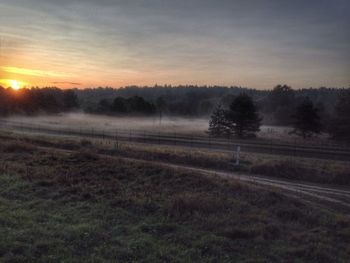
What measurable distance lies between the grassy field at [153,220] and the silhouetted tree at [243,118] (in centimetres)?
4261

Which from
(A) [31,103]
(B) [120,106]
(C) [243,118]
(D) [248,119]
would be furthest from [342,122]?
(A) [31,103]

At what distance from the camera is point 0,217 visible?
35.8 feet

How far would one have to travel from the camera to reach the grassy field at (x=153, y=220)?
28.7ft

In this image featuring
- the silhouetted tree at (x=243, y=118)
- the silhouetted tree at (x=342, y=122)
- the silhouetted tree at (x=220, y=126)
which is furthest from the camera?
the silhouetted tree at (x=220, y=126)

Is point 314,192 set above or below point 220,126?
below

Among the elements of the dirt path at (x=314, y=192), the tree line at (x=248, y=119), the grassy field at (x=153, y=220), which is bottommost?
the dirt path at (x=314, y=192)

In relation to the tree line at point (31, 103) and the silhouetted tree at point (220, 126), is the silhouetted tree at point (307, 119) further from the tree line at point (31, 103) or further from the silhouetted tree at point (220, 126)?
the tree line at point (31, 103)

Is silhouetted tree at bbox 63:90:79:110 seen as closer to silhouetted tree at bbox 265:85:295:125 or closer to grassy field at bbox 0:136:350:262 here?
silhouetted tree at bbox 265:85:295:125

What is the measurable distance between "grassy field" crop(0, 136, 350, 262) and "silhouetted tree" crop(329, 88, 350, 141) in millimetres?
41731

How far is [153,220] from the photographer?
11133 mm

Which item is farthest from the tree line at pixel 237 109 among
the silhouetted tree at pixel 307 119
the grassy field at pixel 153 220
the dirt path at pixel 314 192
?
the grassy field at pixel 153 220

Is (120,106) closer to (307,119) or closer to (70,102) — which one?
(70,102)

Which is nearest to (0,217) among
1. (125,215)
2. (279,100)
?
(125,215)

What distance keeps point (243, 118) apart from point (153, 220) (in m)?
48.9
